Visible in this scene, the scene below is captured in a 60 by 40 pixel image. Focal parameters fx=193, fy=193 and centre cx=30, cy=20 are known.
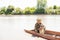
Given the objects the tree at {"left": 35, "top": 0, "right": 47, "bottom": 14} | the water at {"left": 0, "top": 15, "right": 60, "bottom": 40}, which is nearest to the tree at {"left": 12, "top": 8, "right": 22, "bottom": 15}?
the water at {"left": 0, "top": 15, "right": 60, "bottom": 40}

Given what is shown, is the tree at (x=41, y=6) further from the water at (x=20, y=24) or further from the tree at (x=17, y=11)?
the tree at (x=17, y=11)

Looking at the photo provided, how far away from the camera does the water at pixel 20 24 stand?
3.49 meters

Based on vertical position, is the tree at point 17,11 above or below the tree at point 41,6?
below

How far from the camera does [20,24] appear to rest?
12.5 feet

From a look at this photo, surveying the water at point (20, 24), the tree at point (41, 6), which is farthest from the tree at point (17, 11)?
the tree at point (41, 6)

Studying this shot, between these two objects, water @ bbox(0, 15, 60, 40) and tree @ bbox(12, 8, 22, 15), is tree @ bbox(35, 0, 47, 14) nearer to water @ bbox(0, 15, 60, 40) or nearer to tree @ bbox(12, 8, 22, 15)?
water @ bbox(0, 15, 60, 40)

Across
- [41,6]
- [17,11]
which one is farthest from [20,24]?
[41,6]

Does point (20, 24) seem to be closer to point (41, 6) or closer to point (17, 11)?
point (17, 11)

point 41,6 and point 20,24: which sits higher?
point 41,6

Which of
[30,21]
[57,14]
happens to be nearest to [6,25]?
[30,21]

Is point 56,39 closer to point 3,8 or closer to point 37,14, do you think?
point 37,14

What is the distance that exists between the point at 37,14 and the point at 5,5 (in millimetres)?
617

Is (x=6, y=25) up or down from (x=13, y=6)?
down

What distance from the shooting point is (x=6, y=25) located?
3738 millimetres
